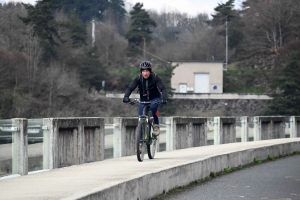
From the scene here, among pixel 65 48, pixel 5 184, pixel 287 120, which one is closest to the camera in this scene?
pixel 5 184

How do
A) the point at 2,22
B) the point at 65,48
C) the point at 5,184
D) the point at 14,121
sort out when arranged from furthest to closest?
the point at 65,48 → the point at 2,22 → the point at 14,121 → the point at 5,184

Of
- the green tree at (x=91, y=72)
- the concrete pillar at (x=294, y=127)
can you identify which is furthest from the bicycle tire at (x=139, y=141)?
the green tree at (x=91, y=72)

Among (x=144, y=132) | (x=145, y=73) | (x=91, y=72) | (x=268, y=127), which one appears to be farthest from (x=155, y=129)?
(x=91, y=72)

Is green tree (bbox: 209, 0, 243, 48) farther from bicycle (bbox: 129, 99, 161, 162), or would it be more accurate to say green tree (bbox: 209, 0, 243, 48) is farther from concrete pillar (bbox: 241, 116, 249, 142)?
bicycle (bbox: 129, 99, 161, 162)

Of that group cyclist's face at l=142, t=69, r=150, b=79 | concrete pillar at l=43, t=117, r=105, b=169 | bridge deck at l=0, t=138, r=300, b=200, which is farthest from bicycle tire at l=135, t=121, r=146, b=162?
concrete pillar at l=43, t=117, r=105, b=169

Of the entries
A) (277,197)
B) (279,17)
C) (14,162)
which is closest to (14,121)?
(14,162)

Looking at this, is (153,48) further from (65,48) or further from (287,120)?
(287,120)

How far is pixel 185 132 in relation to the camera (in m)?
23.6

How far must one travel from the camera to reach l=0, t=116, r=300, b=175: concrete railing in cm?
1348

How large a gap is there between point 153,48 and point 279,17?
30.1 metres

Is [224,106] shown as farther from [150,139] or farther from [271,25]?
[150,139]

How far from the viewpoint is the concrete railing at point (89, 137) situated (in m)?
13.5

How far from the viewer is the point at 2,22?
322 ft

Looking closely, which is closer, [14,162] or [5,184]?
[5,184]
